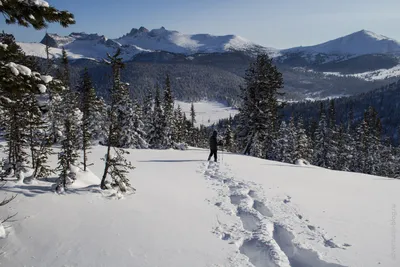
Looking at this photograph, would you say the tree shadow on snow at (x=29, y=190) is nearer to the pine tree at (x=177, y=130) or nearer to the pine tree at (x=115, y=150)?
the pine tree at (x=115, y=150)

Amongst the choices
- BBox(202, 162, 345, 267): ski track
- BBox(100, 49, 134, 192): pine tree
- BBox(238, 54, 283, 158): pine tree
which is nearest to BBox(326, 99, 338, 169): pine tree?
BBox(238, 54, 283, 158): pine tree

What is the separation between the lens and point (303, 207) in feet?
33.0

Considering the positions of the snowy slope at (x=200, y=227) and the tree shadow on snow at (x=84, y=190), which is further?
the tree shadow on snow at (x=84, y=190)

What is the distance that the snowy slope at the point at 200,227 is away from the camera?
6586mm

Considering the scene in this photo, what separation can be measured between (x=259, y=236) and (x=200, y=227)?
5.38ft

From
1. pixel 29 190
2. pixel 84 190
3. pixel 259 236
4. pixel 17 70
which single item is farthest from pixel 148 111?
pixel 17 70

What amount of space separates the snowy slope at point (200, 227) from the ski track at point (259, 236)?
26 mm

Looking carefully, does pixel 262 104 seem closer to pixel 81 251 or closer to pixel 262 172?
pixel 262 172

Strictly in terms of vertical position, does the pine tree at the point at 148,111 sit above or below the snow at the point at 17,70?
below

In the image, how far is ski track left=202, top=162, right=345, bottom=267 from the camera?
679cm

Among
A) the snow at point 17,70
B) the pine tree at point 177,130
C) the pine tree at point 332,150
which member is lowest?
the pine tree at point 332,150

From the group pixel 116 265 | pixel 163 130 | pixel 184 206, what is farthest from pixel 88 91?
pixel 116 265

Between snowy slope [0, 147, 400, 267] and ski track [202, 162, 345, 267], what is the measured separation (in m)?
0.03

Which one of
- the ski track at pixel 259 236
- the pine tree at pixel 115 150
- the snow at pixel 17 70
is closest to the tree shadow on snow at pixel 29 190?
the pine tree at pixel 115 150
